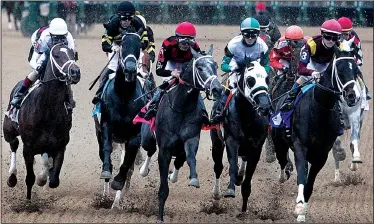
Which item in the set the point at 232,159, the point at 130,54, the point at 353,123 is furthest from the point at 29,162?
the point at 353,123

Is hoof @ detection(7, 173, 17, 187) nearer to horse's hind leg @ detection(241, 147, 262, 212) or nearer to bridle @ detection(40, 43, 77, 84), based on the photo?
bridle @ detection(40, 43, 77, 84)

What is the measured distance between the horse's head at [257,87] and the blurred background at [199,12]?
15.1 metres

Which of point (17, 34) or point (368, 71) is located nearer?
point (368, 71)

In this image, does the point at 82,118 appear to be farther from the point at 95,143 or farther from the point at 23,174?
the point at 23,174

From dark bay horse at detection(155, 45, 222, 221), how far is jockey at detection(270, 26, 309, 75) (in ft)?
9.75

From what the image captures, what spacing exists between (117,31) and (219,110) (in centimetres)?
179

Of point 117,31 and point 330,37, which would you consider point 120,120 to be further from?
point 330,37

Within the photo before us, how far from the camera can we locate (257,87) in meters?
10.9

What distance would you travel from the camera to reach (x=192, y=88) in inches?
437

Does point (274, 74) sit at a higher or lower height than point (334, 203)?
Answer: higher

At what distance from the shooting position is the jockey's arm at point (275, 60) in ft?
46.5

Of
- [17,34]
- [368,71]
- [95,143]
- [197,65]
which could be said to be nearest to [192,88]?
[197,65]

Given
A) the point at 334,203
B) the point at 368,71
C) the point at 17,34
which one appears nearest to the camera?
the point at 334,203

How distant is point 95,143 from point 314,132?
660 centimetres
